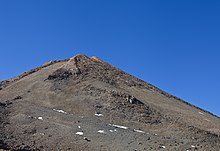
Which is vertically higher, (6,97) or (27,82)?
(27,82)

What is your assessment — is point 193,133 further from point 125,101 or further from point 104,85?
point 104,85

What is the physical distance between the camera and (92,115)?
56.1 m

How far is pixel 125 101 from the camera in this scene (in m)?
61.3

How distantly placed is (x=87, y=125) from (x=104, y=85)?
56.2ft

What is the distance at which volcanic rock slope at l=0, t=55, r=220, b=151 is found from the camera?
45750mm

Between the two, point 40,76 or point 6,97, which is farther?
point 40,76

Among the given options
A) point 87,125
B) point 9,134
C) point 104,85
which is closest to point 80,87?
point 104,85

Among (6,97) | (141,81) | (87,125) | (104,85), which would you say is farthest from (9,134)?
(141,81)

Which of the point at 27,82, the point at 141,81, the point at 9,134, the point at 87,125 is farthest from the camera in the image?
the point at 141,81

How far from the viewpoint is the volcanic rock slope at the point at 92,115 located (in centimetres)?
4575

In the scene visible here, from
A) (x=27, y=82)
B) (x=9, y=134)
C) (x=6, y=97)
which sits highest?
(x=27, y=82)

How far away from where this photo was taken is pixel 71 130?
48.6m

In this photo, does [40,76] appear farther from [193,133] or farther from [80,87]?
[193,133]

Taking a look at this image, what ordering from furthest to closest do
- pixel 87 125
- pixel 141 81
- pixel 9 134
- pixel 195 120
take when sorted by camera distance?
1. pixel 141 81
2. pixel 195 120
3. pixel 87 125
4. pixel 9 134
